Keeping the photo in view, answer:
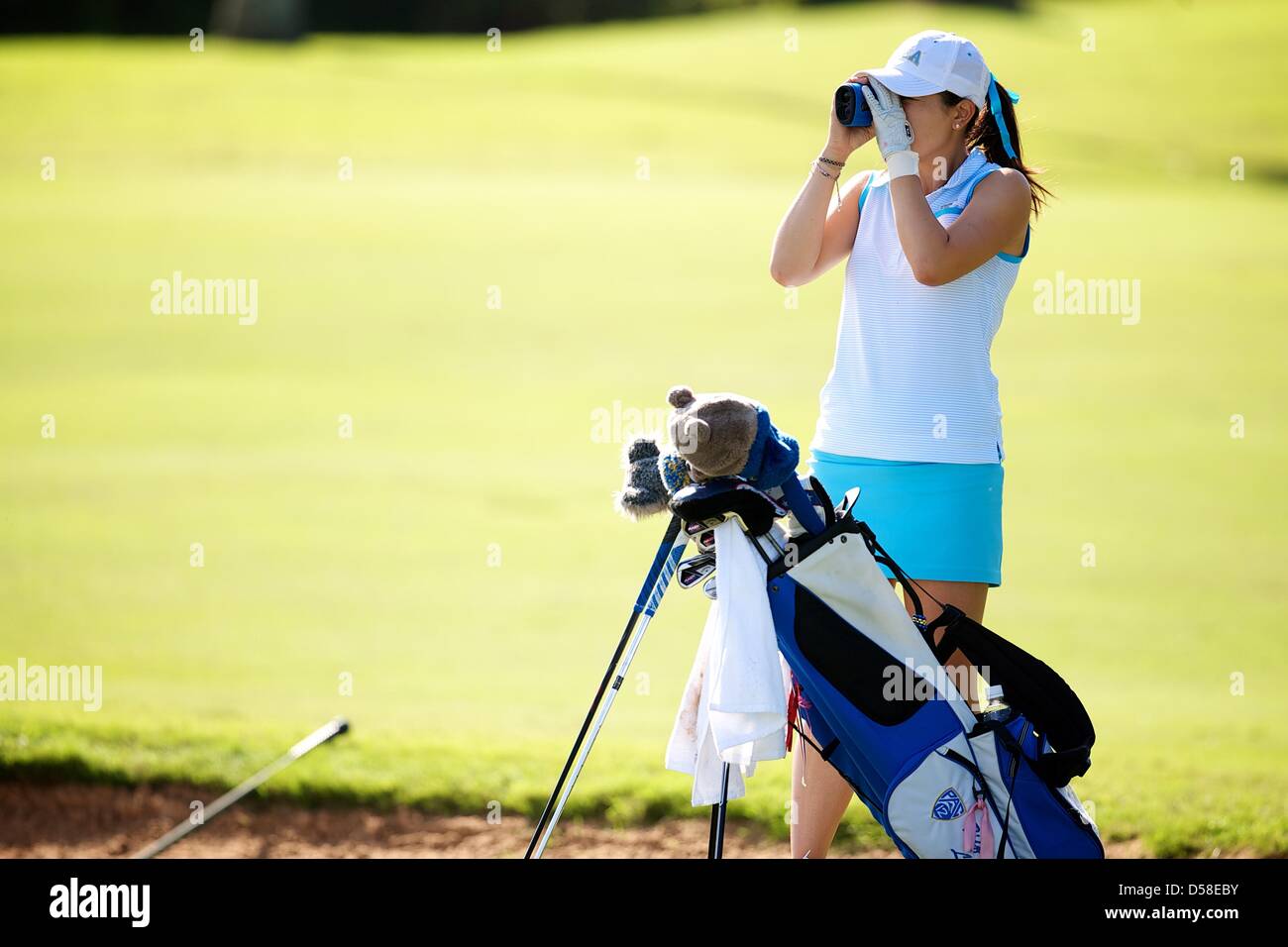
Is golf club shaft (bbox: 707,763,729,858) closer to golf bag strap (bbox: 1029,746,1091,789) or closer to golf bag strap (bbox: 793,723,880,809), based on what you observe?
golf bag strap (bbox: 793,723,880,809)

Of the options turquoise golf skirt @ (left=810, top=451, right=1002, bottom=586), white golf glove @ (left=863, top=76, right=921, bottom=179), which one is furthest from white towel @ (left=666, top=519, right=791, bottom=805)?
white golf glove @ (left=863, top=76, right=921, bottom=179)

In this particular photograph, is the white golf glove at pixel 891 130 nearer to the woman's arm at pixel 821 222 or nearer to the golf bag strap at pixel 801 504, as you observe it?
the woman's arm at pixel 821 222

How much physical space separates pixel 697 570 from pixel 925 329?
762 mm

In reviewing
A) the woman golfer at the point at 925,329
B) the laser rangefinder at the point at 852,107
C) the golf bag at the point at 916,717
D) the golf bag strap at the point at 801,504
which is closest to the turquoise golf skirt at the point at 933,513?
the woman golfer at the point at 925,329

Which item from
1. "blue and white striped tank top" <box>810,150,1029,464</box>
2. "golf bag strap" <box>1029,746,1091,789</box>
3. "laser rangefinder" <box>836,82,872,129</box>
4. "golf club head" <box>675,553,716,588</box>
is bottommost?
"golf bag strap" <box>1029,746,1091,789</box>

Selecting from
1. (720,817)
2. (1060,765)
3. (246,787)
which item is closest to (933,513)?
(1060,765)

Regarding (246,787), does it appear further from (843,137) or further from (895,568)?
(843,137)

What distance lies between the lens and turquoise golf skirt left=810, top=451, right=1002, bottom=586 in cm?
329

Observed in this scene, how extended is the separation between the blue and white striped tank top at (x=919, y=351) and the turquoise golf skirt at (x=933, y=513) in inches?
1.4

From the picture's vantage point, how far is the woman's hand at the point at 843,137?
3.23 metres

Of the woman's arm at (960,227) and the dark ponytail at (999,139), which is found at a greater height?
the dark ponytail at (999,139)

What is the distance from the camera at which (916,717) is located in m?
3.07

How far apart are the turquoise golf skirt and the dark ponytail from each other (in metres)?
0.66
